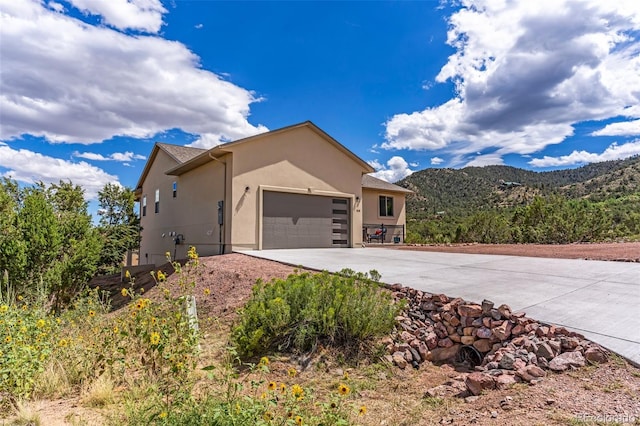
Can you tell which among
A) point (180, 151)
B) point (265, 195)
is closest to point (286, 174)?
point (265, 195)

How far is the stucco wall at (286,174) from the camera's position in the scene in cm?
1245

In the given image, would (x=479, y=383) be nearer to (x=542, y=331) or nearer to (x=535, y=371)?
(x=535, y=371)

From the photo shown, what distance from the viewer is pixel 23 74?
12594 mm

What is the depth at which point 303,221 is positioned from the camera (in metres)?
14.2

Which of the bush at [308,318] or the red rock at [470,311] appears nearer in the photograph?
the bush at [308,318]

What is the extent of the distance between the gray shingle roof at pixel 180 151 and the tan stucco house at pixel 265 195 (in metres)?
0.05

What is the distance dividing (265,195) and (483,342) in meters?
9.98

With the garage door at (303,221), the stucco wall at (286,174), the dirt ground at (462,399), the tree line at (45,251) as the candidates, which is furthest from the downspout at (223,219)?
the dirt ground at (462,399)

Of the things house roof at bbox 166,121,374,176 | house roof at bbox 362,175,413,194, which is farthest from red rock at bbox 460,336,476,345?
house roof at bbox 362,175,413,194

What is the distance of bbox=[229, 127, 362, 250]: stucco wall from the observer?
12.4 metres

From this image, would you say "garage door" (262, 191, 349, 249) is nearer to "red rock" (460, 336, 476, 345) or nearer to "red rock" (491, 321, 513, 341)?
"red rock" (460, 336, 476, 345)

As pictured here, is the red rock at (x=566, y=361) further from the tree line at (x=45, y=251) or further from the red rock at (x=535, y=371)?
the tree line at (x=45, y=251)

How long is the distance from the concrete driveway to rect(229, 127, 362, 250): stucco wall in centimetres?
437

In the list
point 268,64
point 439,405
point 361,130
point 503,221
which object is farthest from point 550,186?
point 439,405
